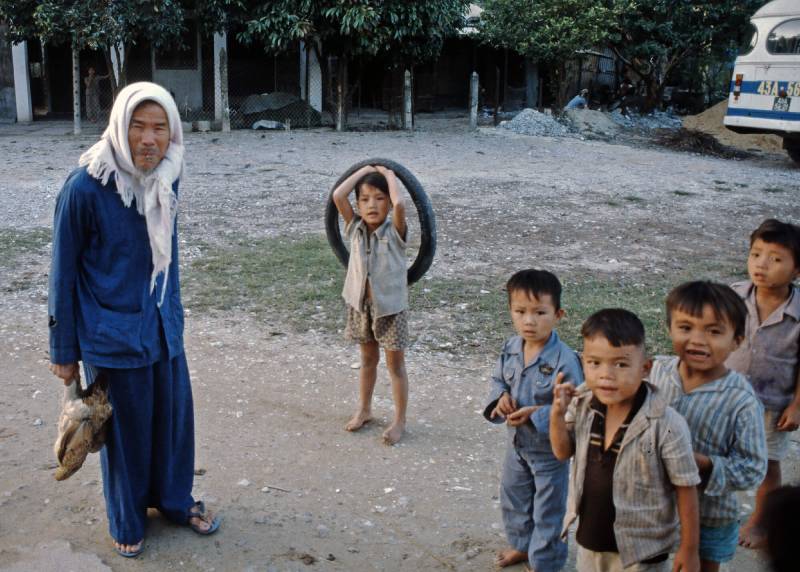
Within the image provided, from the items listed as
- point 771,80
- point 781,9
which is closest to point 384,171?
point 771,80

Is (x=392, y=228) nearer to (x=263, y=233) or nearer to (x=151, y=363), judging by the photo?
(x=151, y=363)

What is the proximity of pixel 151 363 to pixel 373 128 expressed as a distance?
56.5ft

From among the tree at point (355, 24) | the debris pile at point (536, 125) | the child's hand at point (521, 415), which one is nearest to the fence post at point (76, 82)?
the tree at point (355, 24)

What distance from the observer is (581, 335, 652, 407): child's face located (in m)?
2.24

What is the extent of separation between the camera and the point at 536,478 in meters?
2.91

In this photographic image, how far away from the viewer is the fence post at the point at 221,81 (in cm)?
1827

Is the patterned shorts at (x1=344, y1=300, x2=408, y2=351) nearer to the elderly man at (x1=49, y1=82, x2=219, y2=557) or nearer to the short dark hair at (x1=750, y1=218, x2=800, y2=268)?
the elderly man at (x1=49, y1=82, x2=219, y2=557)

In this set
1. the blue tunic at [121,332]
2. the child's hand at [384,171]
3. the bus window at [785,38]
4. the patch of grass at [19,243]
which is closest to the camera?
the blue tunic at [121,332]

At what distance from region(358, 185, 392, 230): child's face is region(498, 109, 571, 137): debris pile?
15.6 m

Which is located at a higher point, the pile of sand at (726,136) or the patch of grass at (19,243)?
the pile of sand at (726,136)

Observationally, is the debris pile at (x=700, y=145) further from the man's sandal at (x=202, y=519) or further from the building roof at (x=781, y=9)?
the man's sandal at (x=202, y=519)

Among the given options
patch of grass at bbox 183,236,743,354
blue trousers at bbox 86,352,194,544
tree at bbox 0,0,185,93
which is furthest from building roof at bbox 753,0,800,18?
blue trousers at bbox 86,352,194,544

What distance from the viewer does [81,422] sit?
2.87 m

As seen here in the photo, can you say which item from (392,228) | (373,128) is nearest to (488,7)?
(373,128)
